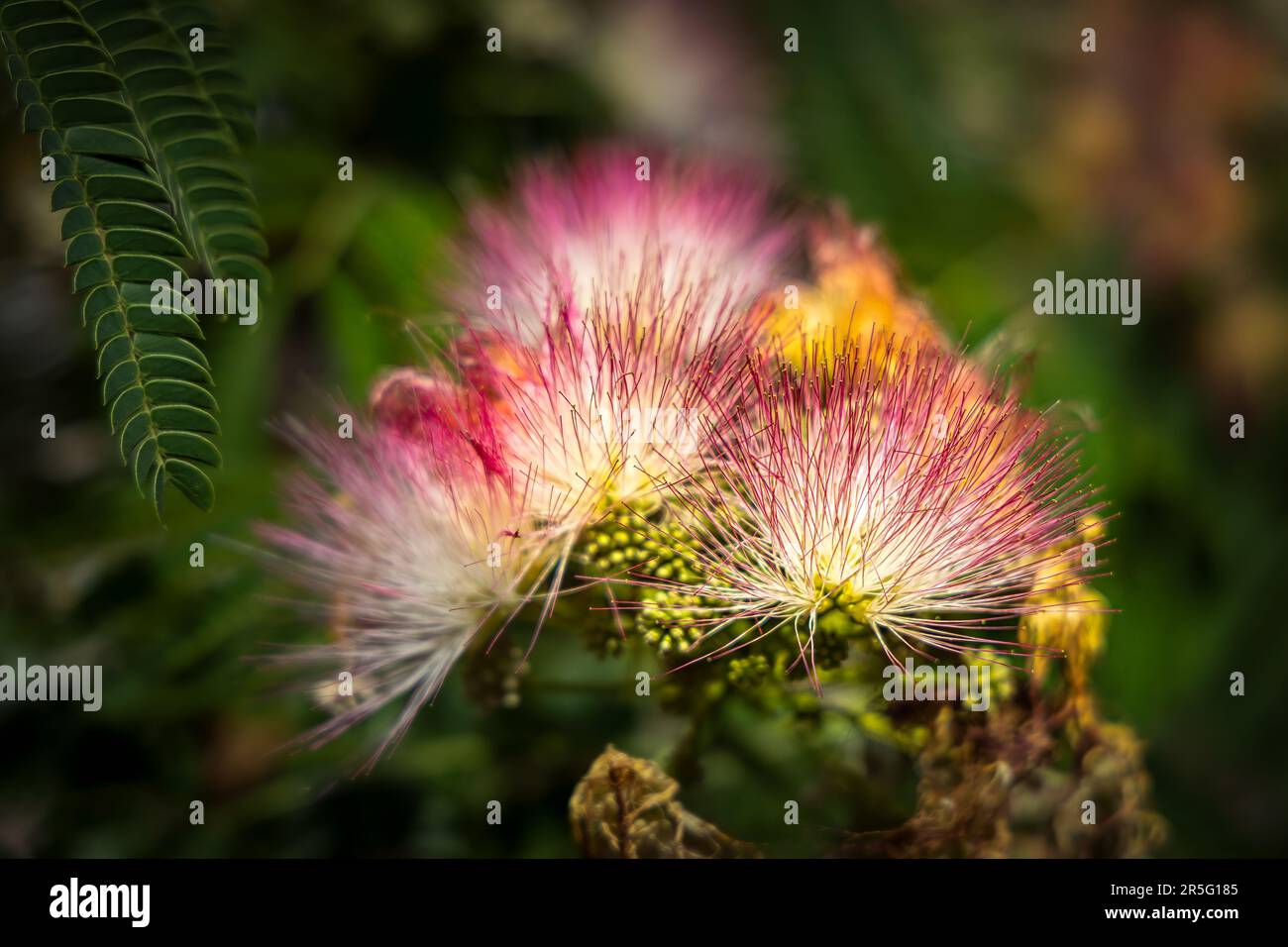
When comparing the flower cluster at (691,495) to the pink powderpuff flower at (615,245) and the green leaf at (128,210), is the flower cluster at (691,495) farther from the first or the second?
the green leaf at (128,210)

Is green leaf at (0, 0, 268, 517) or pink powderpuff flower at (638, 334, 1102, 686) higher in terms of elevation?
green leaf at (0, 0, 268, 517)

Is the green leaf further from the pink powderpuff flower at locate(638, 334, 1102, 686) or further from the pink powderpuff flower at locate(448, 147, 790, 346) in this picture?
the pink powderpuff flower at locate(638, 334, 1102, 686)

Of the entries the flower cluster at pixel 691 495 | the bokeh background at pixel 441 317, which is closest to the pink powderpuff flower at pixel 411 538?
the flower cluster at pixel 691 495

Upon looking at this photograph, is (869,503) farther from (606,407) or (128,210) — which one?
(128,210)

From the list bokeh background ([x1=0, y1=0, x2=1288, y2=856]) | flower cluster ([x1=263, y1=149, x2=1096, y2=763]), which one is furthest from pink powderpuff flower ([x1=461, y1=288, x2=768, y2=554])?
bokeh background ([x1=0, y1=0, x2=1288, y2=856])

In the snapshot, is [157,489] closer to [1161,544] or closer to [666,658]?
[666,658]

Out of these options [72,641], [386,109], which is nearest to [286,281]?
[386,109]
